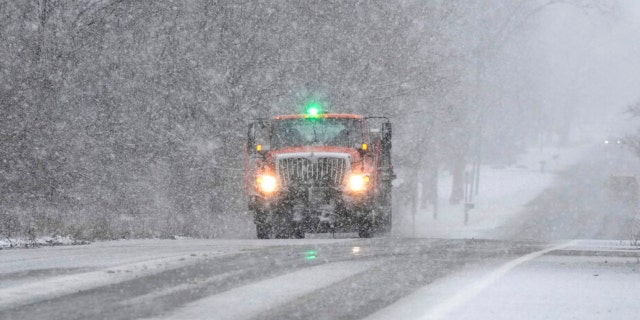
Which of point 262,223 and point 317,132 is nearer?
point 262,223

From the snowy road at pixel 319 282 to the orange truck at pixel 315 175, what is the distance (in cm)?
401

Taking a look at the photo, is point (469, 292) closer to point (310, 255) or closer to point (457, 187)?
point (310, 255)

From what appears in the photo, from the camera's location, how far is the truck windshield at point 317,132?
655 inches

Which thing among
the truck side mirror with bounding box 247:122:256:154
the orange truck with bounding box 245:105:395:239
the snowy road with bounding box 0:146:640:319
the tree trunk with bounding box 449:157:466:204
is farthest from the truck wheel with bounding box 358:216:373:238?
the tree trunk with bounding box 449:157:466:204

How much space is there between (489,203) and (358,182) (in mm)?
34929

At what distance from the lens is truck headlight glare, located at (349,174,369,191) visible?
16.1 metres

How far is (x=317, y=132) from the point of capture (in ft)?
55.0

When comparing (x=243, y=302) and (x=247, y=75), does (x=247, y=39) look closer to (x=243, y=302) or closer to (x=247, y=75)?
(x=247, y=75)

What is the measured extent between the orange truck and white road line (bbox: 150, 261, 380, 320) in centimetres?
736

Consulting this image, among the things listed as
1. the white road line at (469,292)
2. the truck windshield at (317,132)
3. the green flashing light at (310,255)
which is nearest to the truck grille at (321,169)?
the truck windshield at (317,132)

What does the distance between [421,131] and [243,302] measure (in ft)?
85.4

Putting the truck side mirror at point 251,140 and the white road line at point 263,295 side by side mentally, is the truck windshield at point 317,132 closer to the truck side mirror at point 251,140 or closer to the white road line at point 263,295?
the truck side mirror at point 251,140

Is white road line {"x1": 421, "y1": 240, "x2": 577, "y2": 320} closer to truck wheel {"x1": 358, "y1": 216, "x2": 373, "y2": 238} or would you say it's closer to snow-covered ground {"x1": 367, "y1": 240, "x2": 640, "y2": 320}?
snow-covered ground {"x1": 367, "y1": 240, "x2": 640, "y2": 320}

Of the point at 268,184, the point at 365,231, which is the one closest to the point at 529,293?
the point at 268,184
